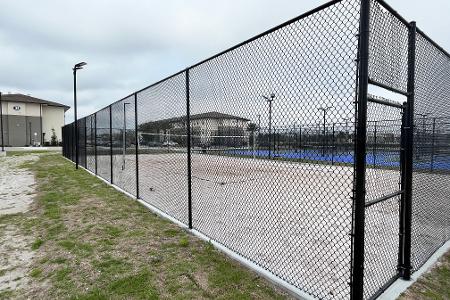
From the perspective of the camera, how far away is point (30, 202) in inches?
256

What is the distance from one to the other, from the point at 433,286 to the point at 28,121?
51.1 metres

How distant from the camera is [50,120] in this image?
46844mm

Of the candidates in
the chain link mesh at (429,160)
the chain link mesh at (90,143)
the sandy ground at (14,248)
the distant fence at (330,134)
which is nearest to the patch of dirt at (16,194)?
the sandy ground at (14,248)

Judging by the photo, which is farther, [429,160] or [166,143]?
[166,143]

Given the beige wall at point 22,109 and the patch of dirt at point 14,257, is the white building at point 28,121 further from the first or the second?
the patch of dirt at point 14,257

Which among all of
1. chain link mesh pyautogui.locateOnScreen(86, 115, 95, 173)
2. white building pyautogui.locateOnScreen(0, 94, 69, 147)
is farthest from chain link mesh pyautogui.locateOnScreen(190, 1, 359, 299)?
white building pyautogui.locateOnScreen(0, 94, 69, 147)

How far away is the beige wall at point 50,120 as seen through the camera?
46.2 m

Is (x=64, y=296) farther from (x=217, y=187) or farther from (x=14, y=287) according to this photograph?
(x=217, y=187)

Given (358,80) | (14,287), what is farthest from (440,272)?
(14,287)

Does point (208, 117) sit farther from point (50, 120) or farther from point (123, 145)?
point (50, 120)

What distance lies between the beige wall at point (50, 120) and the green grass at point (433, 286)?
52.3 meters

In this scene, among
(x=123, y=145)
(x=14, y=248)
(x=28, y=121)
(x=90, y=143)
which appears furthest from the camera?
(x=28, y=121)

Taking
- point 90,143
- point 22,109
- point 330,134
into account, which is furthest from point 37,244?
point 22,109

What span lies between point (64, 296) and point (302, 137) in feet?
8.41
